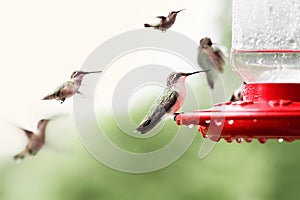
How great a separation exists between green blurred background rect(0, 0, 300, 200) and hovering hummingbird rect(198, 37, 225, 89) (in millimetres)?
10939

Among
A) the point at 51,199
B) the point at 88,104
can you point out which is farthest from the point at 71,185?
the point at 88,104

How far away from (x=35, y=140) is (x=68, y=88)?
663 mm

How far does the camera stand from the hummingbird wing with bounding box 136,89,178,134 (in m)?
5.11

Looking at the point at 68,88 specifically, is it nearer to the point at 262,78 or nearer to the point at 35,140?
the point at 35,140

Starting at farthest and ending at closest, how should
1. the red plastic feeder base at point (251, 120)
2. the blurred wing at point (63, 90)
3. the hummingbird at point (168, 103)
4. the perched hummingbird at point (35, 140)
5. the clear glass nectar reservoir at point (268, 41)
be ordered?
1. the perched hummingbird at point (35, 140)
2. the blurred wing at point (63, 90)
3. the hummingbird at point (168, 103)
4. the clear glass nectar reservoir at point (268, 41)
5. the red plastic feeder base at point (251, 120)

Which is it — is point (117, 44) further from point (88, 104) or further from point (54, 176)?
point (54, 176)

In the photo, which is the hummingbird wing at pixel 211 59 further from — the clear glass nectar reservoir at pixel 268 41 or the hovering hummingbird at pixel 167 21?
the clear glass nectar reservoir at pixel 268 41

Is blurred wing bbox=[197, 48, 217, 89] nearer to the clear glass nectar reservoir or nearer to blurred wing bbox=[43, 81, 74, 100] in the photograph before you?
the clear glass nectar reservoir

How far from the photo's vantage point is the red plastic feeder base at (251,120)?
434 cm

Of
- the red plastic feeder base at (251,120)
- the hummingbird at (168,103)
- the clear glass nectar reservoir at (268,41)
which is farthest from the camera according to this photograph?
the hummingbird at (168,103)

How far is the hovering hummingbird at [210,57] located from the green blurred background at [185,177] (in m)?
10.9

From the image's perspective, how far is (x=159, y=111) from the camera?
518 cm

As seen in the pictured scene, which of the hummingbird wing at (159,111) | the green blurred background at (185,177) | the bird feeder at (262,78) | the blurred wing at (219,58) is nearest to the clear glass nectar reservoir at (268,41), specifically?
the bird feeder at (262,78)

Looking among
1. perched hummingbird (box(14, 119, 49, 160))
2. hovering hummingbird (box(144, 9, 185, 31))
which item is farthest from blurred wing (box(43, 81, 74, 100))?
hovering hummingbird (box(144, 9, 185, 31))
